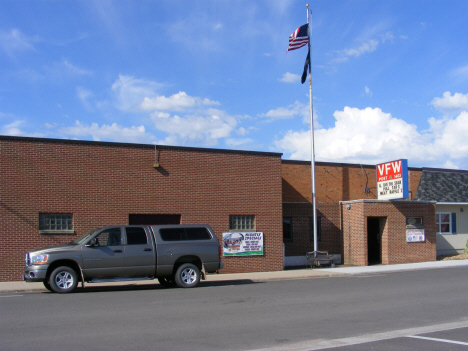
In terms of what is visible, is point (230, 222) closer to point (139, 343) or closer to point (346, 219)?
point (346, 219)

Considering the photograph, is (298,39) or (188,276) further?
(298,39)

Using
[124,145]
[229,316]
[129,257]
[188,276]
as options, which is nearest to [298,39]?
[124,145]

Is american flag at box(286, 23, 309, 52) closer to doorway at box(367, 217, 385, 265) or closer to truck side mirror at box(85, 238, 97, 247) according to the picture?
doorway at box(367, 217, 385, 265)

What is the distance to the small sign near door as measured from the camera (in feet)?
80.8

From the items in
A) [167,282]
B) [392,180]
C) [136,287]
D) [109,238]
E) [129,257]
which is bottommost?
[136,287]

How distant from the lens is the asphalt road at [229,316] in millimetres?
7727

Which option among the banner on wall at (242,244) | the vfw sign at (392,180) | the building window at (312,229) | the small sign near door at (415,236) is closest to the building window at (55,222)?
the banner on wall at (242,244)

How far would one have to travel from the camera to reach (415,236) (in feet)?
81.3

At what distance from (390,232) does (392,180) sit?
8.41 ft

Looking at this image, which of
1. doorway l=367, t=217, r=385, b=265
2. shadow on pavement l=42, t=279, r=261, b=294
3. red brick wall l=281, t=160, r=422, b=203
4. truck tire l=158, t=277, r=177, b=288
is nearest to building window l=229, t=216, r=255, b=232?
shadow on pavement l=42, t=279, r=261, b=294

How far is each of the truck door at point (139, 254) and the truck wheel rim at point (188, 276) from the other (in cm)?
96

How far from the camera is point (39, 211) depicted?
17.6 m

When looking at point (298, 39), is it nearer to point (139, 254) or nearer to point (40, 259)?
point (139, 254)

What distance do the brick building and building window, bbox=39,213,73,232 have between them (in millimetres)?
35
